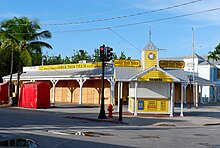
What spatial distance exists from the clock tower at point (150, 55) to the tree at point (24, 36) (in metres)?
13.0

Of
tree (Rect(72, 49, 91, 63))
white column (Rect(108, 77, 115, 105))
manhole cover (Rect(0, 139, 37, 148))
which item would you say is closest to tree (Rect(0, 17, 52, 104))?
white column (Rect(108, 77, 115, 105))

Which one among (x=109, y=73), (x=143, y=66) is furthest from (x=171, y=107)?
(x=109, y=73)

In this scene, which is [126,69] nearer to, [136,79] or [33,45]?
[136,79]

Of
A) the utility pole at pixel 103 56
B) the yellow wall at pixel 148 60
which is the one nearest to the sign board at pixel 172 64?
the yellow wall at pixel 148 60

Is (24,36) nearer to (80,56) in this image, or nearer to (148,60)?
(148,60)

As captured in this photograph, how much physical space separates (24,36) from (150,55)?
14.3m

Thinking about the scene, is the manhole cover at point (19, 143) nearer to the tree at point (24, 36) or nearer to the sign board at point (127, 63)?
the sign board at point (127, 63)

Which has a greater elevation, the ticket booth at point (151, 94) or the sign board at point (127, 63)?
the sign board at point (127, 63)

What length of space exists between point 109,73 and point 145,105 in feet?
48.9

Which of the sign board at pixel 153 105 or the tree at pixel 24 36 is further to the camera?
the tree at pixel 24 36

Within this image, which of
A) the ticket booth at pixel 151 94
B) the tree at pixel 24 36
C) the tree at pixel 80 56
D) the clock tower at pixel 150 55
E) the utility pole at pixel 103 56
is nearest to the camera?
the utility pole at pixel 103 56

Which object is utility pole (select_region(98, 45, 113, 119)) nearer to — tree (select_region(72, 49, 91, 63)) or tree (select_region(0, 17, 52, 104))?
tree (select_region(0, 17, 52, 104))

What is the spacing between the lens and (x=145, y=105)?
3291 cm

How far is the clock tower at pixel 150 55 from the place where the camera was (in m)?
33.1
